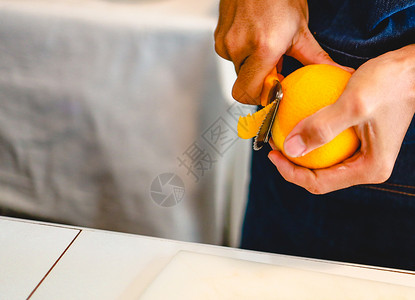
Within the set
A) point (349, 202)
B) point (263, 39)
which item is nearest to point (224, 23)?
point (263, 39)

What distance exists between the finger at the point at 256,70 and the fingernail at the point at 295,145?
0.13 meters

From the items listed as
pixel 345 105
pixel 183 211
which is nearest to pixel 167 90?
pixel 183 211

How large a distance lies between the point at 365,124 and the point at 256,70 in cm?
15

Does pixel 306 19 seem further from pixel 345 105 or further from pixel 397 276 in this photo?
pixel 397 276

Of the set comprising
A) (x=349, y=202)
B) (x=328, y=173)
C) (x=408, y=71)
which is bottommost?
(x=349, y=202)

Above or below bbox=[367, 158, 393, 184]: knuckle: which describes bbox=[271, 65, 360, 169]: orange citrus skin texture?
above

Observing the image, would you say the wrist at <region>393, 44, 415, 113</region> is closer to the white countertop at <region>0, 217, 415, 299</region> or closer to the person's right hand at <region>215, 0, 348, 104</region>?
the person's right hand at <region>215, 0, 348, 104</region>

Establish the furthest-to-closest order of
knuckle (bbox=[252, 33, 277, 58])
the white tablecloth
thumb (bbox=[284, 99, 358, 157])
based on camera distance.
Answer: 1. the white tablecloth
2. knuckle (bbox=[252, 33, 277, 58])
3. thumb (bbox=[284, 99, 358, 157])

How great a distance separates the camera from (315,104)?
0.36 meters

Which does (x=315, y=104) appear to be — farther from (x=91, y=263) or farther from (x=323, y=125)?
(x=91, y=263)

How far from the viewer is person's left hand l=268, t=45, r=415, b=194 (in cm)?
33

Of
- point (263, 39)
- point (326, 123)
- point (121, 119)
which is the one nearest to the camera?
point (326, 123)

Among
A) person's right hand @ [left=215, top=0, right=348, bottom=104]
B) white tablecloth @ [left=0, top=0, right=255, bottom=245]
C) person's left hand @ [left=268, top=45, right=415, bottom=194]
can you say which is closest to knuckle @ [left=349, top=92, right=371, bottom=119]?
person's left hand @ [left=268, top=45, right=415, bottom=194]

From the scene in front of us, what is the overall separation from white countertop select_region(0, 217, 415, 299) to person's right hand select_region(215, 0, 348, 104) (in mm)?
216
